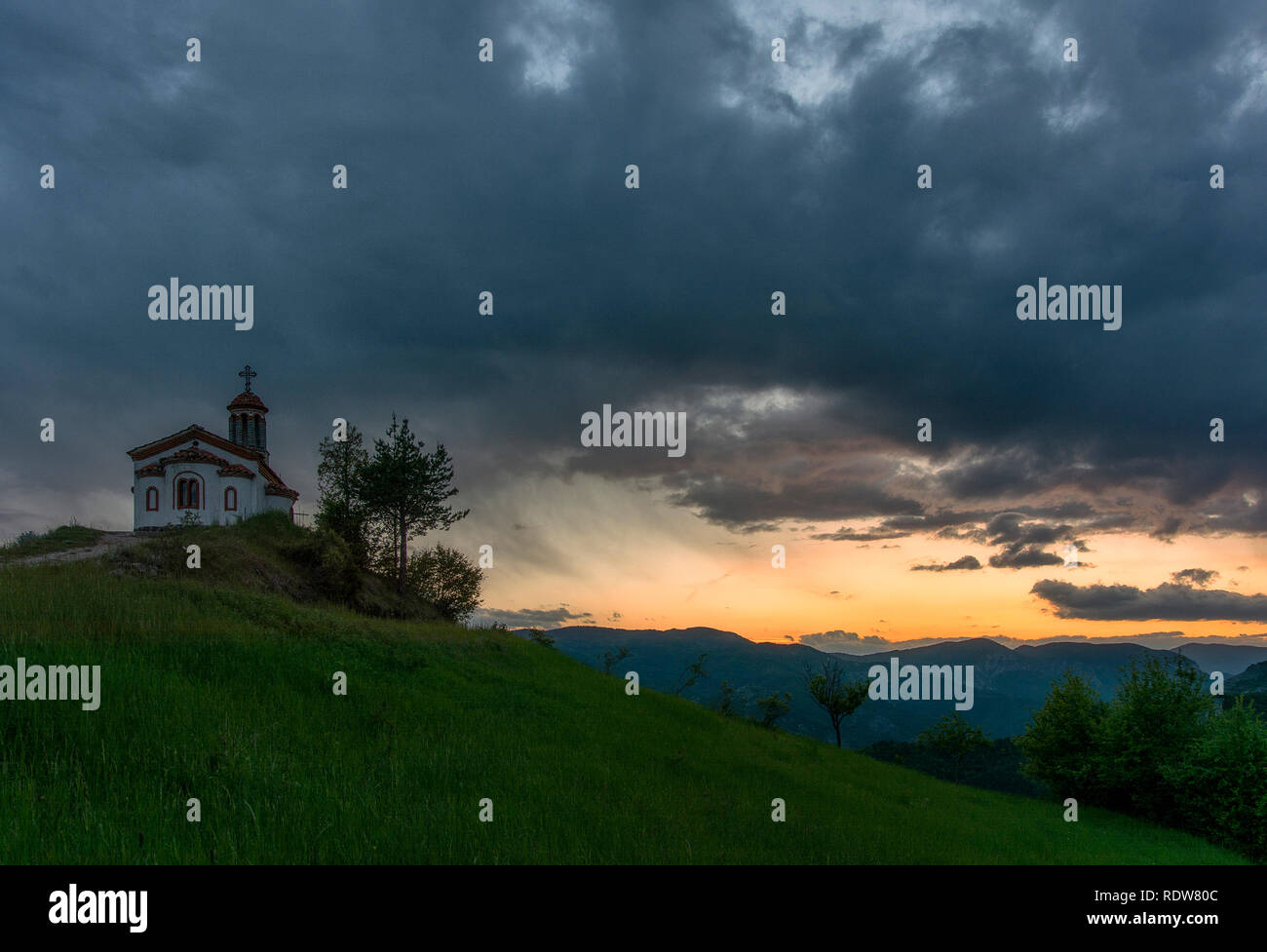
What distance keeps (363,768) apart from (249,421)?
55.9m

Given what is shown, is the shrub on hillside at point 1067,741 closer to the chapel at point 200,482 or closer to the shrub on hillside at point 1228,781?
the shrub on hillside at point 1228,781

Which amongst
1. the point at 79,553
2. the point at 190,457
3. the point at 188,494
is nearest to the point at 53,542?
the point at 79,553

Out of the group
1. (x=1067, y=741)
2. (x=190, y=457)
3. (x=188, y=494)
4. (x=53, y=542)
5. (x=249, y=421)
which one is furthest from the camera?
(x=249, y=421)

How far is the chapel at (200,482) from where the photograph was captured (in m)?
50.6

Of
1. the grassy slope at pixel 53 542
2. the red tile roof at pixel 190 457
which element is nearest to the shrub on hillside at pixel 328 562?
the grassy slope at pixel 53 542

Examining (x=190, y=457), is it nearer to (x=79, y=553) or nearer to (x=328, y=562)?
(x=79, y=553)

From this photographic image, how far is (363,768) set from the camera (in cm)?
1295

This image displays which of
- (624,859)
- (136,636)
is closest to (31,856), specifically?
(624,859)

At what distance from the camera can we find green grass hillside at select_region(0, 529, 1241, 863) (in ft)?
30.5

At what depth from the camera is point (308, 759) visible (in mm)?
13008

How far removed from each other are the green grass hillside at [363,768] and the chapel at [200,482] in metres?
26.3

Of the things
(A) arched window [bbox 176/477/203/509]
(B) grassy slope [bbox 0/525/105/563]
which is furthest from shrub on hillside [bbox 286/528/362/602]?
(A) arched window [bbox 176/477/203/509]
